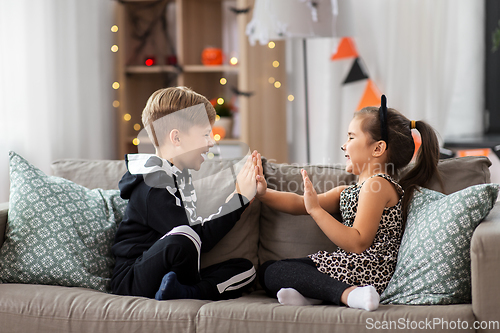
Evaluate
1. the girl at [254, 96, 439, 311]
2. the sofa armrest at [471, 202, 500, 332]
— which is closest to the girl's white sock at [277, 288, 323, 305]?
the girl at [254, 96, 439, 311]

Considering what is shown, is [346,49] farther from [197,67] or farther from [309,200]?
[309,200]

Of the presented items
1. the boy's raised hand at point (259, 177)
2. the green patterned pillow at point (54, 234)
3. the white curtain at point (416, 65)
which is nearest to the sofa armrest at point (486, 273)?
the boy's raised hand at point (259, 177)

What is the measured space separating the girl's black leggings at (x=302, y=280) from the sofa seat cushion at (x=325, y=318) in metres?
0.06

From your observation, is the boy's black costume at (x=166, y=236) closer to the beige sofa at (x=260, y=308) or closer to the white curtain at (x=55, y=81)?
the beige sofa at (x=260, y=308)

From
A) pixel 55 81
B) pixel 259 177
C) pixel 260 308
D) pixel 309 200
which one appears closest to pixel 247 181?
pixel 259 177

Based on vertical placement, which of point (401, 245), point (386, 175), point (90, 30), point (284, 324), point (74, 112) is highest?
point (90, 30)

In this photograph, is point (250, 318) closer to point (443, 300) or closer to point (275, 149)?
point (443, 300)

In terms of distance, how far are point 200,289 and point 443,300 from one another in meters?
0.65

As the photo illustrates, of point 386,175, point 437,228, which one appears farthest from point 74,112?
point 437,228

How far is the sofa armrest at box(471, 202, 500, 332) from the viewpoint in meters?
1.11

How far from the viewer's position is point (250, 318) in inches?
46.6

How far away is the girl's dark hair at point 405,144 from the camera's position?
149cm

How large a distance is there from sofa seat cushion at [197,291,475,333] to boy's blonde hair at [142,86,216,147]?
56cm

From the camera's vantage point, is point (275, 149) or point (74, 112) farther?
point (275, 149)
